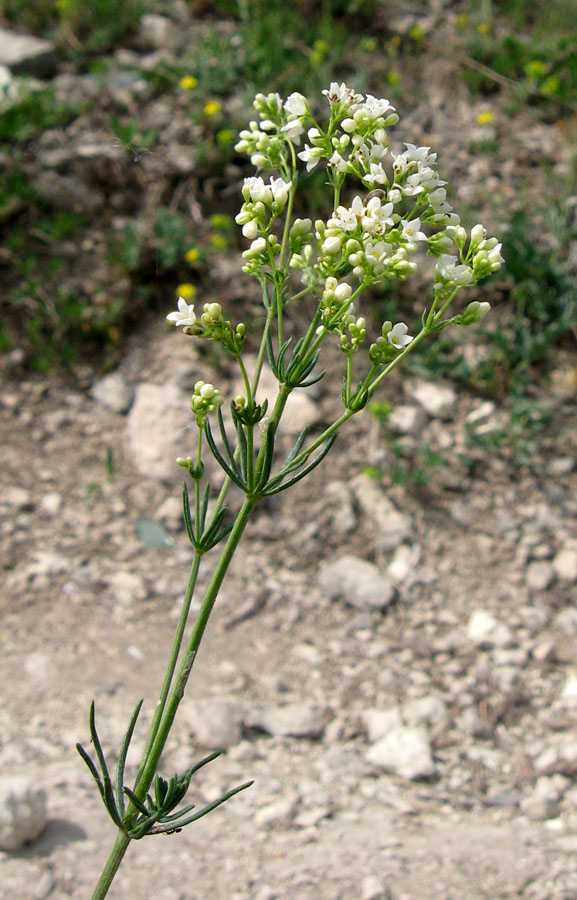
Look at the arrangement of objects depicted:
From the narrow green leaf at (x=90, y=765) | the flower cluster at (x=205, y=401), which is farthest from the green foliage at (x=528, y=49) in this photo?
the narrow green leaf at (x=90, y=765)

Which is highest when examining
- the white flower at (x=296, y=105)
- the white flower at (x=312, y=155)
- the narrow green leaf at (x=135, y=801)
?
the white flower at (x=296, y=105)

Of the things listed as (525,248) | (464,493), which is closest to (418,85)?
(525,248)

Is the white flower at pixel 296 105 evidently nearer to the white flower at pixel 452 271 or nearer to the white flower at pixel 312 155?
the white flower at pixel 312 155

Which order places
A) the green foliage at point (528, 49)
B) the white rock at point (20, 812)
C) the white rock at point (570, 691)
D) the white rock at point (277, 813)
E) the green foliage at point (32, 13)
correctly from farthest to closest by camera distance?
the green foliage at point (32, 13), the green foliage at point (528, 49), the white rock at point (570, 691), the white rock at point (277, 813), the white rock at point (20, 812)

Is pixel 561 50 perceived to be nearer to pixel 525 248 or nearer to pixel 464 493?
pixel 525 248

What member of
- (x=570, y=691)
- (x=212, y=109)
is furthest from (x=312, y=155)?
(x=212, y=109)

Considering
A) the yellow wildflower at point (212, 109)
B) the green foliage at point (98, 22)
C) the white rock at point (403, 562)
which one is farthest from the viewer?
the green foliage at point (98, 22)

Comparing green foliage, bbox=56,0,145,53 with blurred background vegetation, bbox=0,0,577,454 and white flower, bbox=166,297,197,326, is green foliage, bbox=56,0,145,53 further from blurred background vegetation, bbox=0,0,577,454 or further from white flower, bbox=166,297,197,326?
white flower, bbox=166,297,197,326

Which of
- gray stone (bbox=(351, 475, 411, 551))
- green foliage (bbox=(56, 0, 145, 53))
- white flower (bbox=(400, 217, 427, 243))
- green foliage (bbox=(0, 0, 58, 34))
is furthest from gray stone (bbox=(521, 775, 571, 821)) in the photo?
green foliage (bbox=(0, 0, 58, 34))
